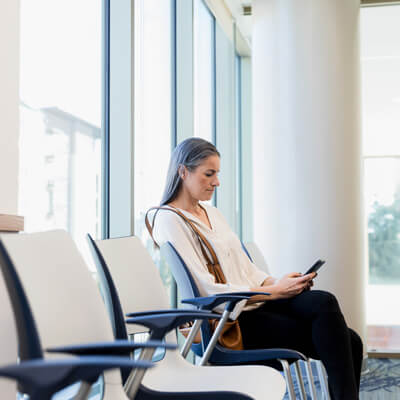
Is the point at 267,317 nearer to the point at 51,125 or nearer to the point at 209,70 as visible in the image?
the point at 51,125

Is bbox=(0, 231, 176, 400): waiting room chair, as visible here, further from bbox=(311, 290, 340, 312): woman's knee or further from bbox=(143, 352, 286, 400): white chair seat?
bbox=(311, 290, 340, 312): woman's knee

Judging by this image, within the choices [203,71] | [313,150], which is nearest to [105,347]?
[313,150]

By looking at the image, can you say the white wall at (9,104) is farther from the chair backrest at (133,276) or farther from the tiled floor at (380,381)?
the tiled floor at (380,381)

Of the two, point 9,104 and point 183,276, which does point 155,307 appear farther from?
point 9,104

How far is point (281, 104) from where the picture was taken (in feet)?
12.2

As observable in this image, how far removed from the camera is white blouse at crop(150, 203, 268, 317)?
1.89 meters

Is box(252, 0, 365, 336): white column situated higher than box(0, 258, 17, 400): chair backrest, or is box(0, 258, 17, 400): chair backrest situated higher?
box(252, 0, 365, 336): white column

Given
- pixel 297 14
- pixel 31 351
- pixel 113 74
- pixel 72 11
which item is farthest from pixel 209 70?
pixel 31 351

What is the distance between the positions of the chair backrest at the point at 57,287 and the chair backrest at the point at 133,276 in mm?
375

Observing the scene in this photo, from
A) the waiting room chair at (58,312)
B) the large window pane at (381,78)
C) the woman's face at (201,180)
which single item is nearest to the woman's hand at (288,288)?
the woman's face at (201,180)

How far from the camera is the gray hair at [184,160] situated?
2145 mm

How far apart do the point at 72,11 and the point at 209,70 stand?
2.48 meters

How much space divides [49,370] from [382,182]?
22.6ft

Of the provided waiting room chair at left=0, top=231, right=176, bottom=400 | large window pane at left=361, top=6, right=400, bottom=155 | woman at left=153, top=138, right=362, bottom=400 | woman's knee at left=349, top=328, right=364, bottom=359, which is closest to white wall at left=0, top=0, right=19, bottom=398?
waiting room chair at left=0, top=231, right=176, bottom=400
